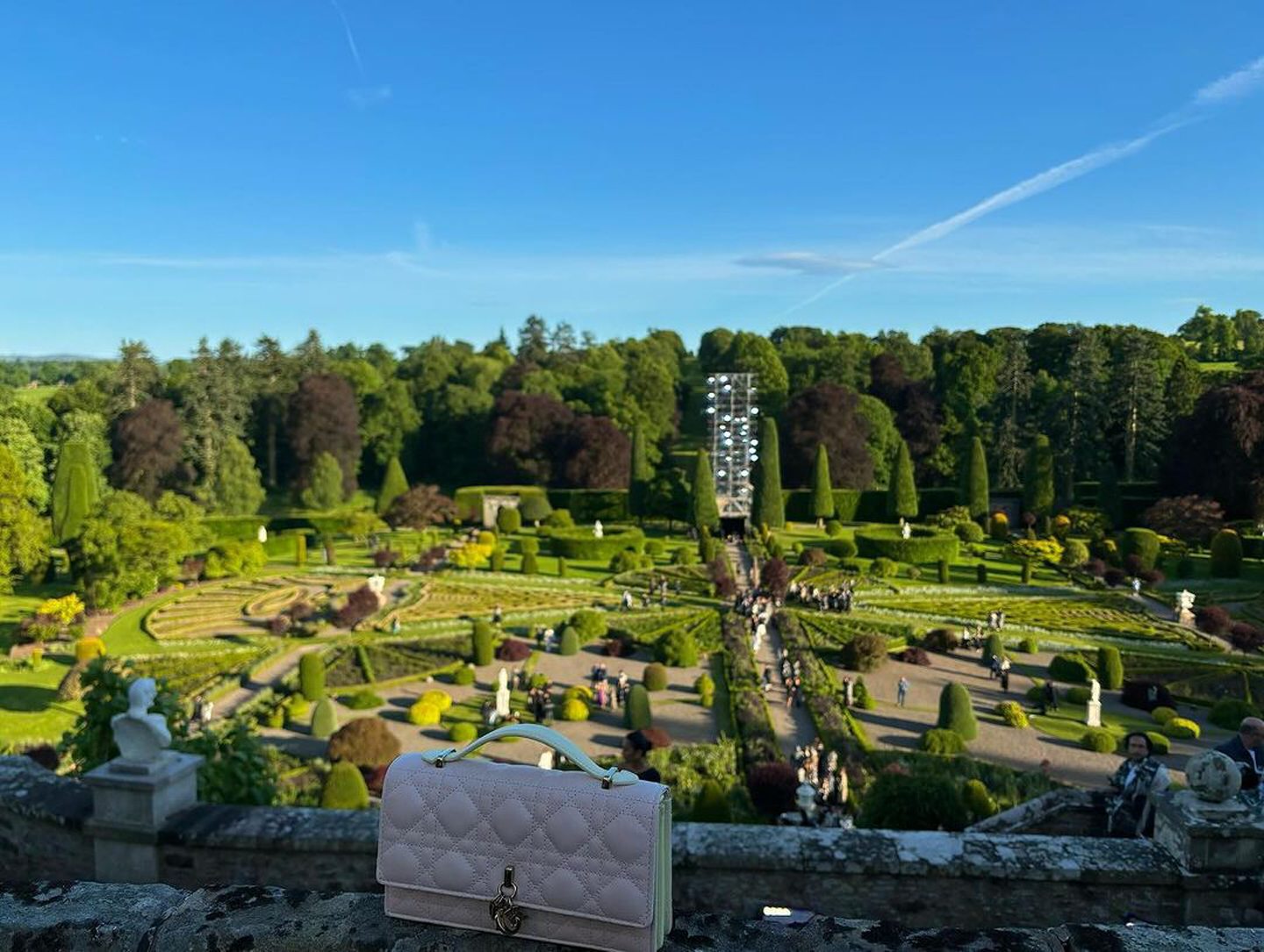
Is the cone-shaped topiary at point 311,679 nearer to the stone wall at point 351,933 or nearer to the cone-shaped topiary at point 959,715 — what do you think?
the cone-shaped topiary at point 959,715

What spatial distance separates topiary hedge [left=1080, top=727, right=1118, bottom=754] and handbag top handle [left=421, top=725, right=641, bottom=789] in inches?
746

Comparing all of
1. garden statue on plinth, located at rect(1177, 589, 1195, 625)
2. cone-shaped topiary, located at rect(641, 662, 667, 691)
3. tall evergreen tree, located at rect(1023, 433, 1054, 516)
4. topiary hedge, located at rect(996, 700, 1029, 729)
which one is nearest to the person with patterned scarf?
topiary hedge, located at rect(996, 700, 1029, 729)

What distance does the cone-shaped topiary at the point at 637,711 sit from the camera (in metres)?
19.4

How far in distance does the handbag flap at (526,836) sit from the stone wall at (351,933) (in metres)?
0.17

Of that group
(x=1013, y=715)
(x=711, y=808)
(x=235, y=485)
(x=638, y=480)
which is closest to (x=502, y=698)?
(x=711, y=808)

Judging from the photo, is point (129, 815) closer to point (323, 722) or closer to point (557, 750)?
point (557, 750)

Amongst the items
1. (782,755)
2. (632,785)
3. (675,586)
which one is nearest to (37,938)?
(632,785)

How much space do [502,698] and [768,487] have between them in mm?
27393

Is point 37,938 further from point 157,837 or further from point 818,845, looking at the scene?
point 818,845

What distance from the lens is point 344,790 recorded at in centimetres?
1396

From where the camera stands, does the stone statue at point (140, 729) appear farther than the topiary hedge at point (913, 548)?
No

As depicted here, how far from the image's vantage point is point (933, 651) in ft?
85.0

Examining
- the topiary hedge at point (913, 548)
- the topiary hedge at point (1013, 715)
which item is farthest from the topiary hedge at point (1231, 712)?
the topiary hedge at point (913, 548)

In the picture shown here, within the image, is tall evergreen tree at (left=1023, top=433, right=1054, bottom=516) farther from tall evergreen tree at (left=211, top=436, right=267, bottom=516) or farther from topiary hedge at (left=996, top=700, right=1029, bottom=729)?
tall evergreen tree at (left=211, top=436, right=267, bottom=516)
